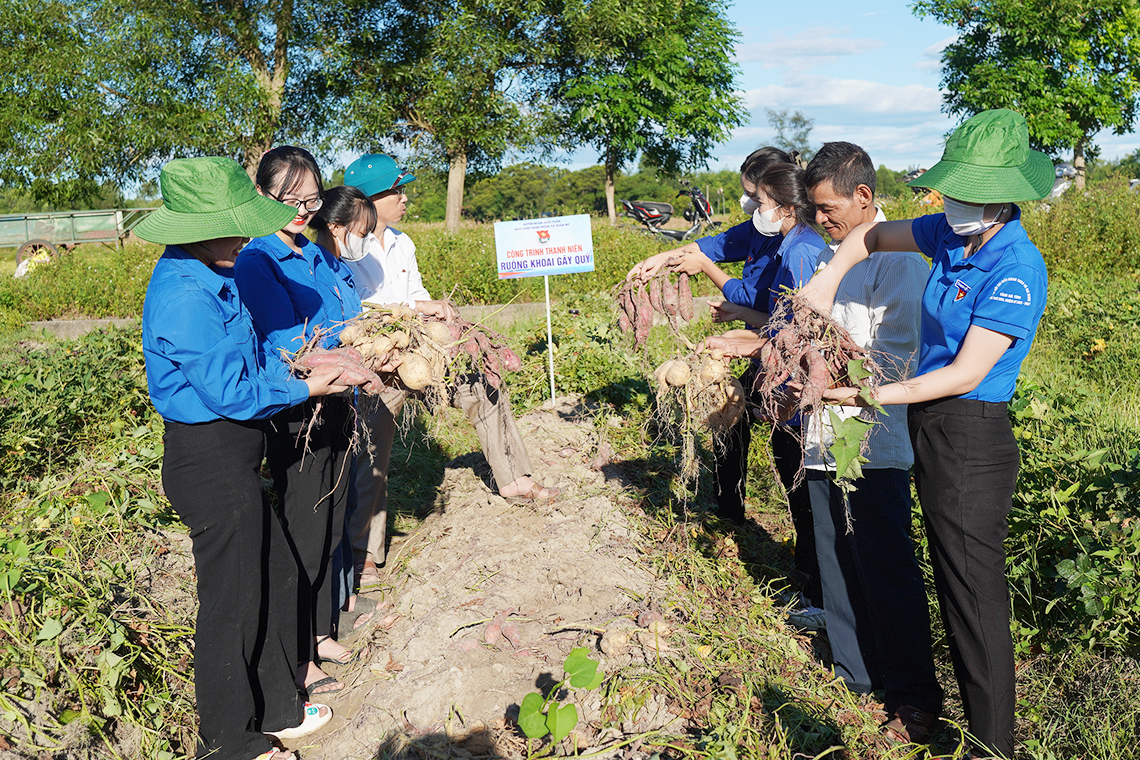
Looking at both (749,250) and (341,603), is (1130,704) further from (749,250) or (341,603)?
(341,603)

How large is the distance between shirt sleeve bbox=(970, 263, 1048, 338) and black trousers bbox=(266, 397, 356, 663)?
215 centimetres

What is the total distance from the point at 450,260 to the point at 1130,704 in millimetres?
9071

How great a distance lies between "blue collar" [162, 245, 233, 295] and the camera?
2.24 m

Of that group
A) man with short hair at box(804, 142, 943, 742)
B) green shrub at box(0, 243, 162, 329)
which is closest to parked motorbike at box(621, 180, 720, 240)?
green shrub at box(0, 243, 162, 329)

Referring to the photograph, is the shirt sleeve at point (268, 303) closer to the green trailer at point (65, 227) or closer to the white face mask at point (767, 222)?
the white face mask at point (767, 222)

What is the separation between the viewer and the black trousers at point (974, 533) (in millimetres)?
2146

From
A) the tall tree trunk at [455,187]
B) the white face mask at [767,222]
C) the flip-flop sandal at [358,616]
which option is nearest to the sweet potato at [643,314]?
the white face mask at [767,222]

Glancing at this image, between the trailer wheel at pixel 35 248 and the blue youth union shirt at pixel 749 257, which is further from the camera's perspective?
the trailer wheel at pixel 35 248

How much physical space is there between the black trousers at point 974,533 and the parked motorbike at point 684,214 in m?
11.3

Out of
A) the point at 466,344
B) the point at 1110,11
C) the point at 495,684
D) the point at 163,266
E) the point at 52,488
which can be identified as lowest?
the point at 495,684

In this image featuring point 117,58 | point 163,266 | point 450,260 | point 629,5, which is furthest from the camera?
point 629,5

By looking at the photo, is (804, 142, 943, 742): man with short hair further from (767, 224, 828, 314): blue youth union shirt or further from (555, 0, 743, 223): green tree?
(555, 0, 743, 223): green tree

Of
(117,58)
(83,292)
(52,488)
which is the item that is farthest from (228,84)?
(52,488)

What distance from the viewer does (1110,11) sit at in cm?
2145
